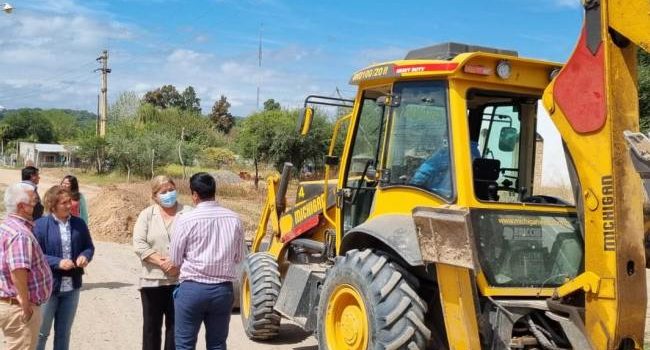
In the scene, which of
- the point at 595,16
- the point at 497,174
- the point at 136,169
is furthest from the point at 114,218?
the point at 136,169

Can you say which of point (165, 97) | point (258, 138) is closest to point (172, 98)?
point (165, 97)

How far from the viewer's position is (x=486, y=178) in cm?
551

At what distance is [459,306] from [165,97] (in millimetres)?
88038

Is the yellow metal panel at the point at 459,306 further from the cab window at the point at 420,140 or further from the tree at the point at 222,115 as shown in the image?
the tree at the point at 222,115

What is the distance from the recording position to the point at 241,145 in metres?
36.4

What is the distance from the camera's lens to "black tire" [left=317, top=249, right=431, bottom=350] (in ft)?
15.6

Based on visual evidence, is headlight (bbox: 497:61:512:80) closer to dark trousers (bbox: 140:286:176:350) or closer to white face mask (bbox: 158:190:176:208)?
white face mask (bbox: 158:190:176:208)

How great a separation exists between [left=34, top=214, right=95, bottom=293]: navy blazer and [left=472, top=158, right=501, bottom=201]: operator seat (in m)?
3.07

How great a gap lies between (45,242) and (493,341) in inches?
132

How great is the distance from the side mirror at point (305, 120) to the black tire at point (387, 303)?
1641mm

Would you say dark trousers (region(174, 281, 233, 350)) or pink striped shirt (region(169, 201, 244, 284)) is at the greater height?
pink striped shirt (region(169, 201, 244, 284))

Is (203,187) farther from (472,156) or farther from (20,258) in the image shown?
(472,156)

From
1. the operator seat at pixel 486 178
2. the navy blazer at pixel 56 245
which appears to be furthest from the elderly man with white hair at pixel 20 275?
the operator seat at pixel 486 178

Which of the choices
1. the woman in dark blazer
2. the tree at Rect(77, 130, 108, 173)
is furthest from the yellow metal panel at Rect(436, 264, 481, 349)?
the tree at Rect(77, 130, 108, 173)
